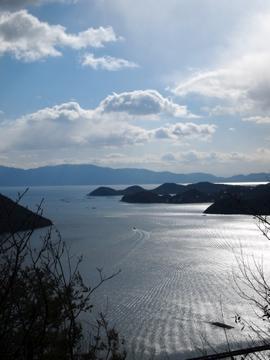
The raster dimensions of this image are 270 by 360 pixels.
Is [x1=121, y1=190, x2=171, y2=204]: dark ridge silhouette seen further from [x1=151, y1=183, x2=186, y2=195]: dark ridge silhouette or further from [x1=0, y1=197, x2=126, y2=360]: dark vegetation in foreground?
[x1=0, y1=197, x2=126, y2=360]: dark vegetation in foreground

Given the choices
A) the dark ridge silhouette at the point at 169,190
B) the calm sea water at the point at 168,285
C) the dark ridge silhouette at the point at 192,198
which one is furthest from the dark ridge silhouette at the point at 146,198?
the calm sea water at the point at 168,285

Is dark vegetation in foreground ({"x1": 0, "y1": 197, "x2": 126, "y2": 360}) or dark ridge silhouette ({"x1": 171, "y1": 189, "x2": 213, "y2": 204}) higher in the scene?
dark vegetation in foreground ({"x1": 0, "y1": 197, "x2": 126, "y2": 360})

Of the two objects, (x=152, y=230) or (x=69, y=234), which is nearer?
(x=69, y=234)

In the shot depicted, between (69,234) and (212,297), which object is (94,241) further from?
(212,297)

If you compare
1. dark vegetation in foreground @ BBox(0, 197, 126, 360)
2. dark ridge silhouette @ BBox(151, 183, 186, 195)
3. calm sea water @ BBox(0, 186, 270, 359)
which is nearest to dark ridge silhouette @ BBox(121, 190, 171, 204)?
dark ridge silhouette @ BBox(151, 183, 186, 195)

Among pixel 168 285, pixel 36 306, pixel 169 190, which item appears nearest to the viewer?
pixel 36 306

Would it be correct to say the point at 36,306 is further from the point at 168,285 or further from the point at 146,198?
the point at 146,198

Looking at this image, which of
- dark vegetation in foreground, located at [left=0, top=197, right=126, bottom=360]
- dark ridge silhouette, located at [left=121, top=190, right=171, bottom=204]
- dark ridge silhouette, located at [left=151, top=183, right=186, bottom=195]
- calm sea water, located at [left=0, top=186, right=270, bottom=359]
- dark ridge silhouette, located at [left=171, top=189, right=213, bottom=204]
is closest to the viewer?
dark vegetation in foreground, located at [left=0, top=197, right=126, bottom=360]

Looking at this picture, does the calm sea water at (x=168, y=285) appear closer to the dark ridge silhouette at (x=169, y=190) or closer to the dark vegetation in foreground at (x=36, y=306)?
the dark vegetation in foreground at (x=36, y=306)

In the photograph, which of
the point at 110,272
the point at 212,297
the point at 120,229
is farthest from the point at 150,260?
the point at 120,229

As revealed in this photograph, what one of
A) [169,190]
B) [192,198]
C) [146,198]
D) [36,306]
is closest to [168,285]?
[36,306]

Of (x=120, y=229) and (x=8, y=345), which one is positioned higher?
(x=8, y=345)
